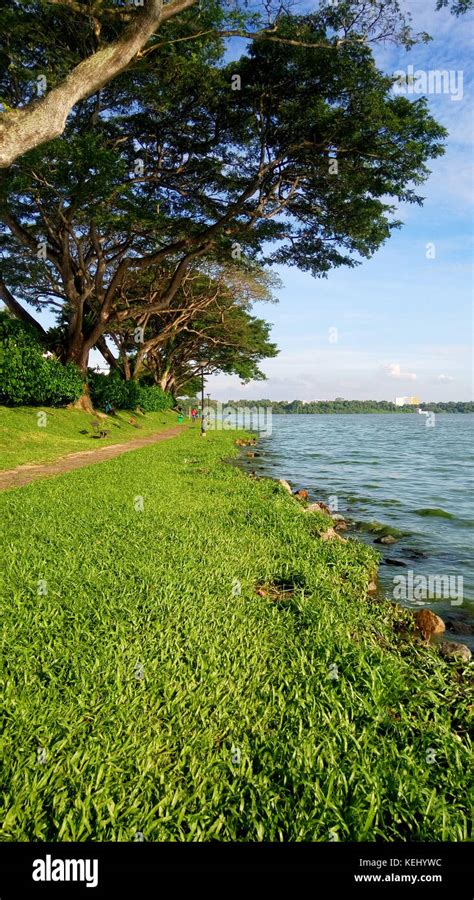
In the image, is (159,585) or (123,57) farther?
(123,57)

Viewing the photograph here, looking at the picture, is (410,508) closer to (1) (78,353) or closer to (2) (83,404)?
(2) (83,404)

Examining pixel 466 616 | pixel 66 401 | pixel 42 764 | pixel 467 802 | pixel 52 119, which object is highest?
pixel 52 119

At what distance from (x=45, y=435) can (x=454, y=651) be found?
16035 mm

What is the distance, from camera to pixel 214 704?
9.12ft

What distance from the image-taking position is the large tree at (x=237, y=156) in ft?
41.5

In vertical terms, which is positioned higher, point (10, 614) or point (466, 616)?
point (10, 614)

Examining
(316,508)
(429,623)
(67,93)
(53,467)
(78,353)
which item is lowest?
(429,623)

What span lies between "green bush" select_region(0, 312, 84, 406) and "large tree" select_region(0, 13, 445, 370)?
11.0 feet

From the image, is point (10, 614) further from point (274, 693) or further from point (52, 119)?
point (52, 119)

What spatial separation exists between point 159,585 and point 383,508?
861 cm

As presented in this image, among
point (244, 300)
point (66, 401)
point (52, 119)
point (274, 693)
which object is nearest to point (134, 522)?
point (274, 693)

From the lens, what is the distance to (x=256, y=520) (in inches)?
296

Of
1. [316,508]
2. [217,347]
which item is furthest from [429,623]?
[217,347]

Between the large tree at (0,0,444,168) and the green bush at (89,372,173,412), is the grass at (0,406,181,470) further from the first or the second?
the large tree at (0,0,444,168)
